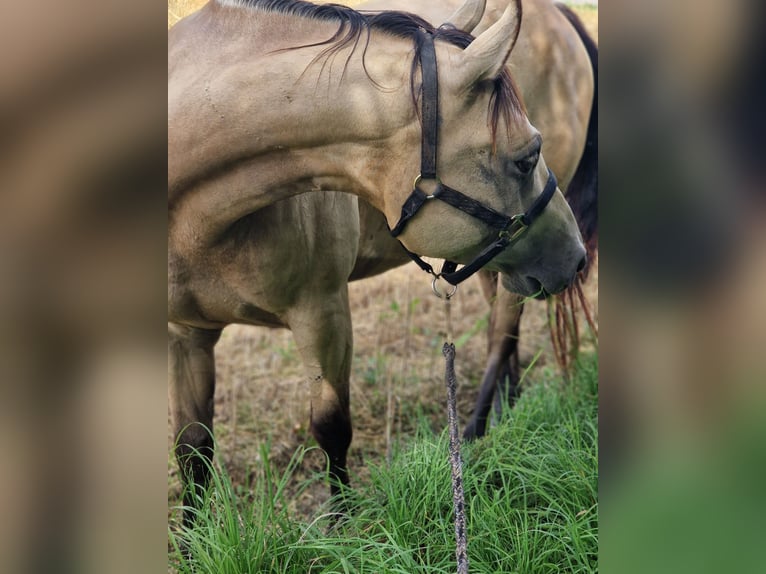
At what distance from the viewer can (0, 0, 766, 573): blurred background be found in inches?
32.2

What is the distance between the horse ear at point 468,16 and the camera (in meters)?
2.16

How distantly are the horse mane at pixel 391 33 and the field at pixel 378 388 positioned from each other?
4.12 feet

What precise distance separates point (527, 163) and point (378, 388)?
8.81 ft

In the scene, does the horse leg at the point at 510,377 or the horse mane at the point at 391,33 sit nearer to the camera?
the horse mane at the point at 391,33

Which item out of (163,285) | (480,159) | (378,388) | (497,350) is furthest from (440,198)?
(378,388)

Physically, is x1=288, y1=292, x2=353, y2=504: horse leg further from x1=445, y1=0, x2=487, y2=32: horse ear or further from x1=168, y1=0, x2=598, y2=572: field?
x1=445, y1=0, x2=487, y2=32: horse ear

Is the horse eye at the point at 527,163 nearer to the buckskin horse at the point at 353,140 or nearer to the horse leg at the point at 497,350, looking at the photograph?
the buckskin horse at the point at 353,140

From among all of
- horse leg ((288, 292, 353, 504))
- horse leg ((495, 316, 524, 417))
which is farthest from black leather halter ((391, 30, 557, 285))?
horse leg ((495, 316, 524, 417))

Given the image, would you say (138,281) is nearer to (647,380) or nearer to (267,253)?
(647,380)

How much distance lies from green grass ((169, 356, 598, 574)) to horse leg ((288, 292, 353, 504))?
25 centimetres

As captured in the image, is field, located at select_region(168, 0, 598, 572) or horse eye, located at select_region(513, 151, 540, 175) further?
field, located at select_region(168, 0, 598, 572)

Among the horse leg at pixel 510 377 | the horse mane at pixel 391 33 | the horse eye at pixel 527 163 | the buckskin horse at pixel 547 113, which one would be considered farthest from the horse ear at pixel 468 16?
the horse leg at pixel 510 377

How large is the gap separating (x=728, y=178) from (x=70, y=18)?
0.80m

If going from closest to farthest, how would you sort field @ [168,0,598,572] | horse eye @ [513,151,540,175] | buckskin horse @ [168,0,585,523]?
1. buckskin horse @ [168,0,585,523]
2. horse eye @ [513,151,540,175]
3. field @ [168,0,598,572]
